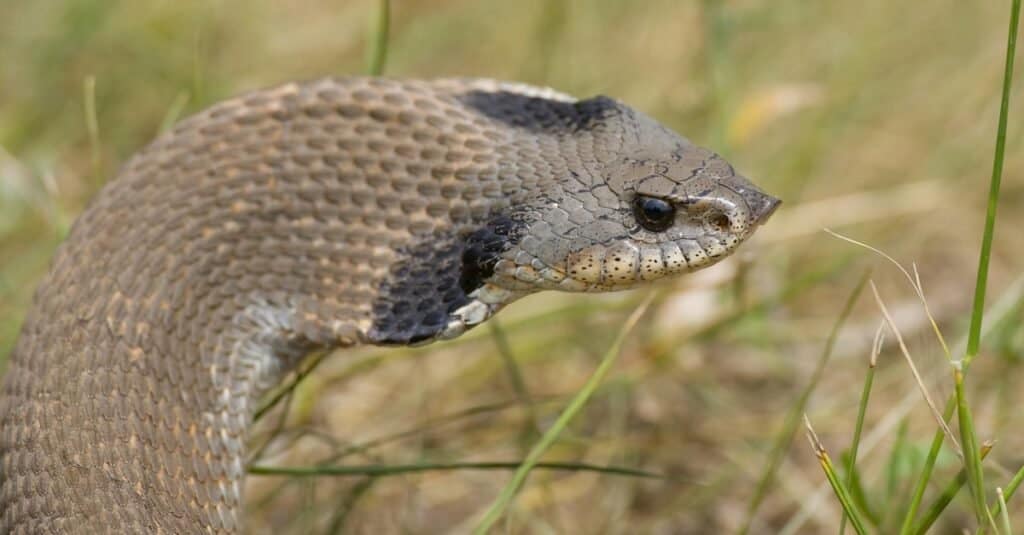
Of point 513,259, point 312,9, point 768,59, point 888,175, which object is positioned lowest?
point 513,259

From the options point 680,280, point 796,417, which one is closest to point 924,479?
point 796,417

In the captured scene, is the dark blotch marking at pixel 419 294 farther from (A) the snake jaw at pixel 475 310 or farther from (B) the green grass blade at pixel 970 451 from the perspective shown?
(B) the green grass blade at pixel 970 451

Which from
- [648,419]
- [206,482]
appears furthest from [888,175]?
[206,482]

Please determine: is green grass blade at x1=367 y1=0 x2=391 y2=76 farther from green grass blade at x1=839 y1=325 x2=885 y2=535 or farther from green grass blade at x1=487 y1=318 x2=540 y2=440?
green grass blade at x1=839 y1=325 x2=885 y2=535

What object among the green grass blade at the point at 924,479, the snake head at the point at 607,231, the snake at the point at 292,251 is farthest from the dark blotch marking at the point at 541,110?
the green grass blade at the point at 924,479

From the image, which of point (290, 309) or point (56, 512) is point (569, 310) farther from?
point (56, 512)

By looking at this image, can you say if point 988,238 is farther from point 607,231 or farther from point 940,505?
point 607,231

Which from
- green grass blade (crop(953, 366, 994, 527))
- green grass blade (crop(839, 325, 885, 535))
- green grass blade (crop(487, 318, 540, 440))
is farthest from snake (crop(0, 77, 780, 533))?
green grass blade (crop(487, 318, 540, 440))
